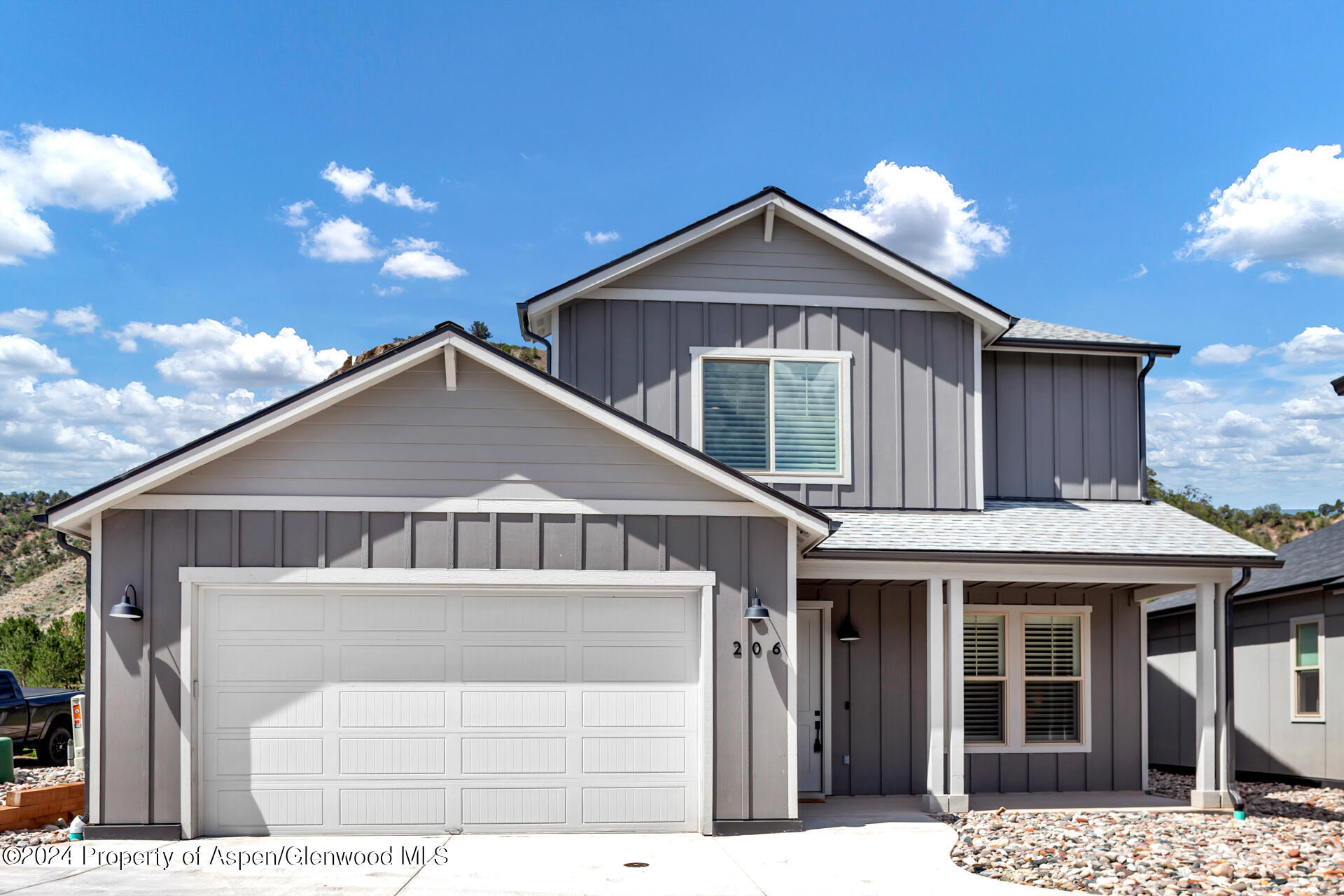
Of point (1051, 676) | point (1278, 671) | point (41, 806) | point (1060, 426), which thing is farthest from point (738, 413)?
point (1278, 671)

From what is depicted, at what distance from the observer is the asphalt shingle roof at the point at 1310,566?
43.6 feet

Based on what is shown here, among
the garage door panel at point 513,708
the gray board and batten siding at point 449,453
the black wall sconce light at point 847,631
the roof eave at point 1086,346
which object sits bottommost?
the garage door panel at point 513,708

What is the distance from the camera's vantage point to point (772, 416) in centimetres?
1172

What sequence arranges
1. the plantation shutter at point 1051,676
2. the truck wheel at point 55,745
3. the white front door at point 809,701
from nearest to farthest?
the white front door at point 809,701 → the plantation shutter at point 1051,676 → the truck wheel at point 55,745

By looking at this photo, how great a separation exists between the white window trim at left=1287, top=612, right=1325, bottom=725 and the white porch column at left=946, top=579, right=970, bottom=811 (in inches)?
239

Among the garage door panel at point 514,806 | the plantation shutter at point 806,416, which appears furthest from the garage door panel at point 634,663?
the plantation shutter at point 806,416

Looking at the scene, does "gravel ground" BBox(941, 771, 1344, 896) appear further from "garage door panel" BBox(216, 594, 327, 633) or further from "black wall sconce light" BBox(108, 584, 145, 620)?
"black wall sconce light" BBox(108, 584, 145, 620)

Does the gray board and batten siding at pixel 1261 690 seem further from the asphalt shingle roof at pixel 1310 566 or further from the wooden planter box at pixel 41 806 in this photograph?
the wooden planter box at pixel 41 806

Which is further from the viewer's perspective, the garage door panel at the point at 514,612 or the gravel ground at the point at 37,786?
the garage door panel at the point at 514,612

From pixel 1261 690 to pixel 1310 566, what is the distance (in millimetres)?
1853

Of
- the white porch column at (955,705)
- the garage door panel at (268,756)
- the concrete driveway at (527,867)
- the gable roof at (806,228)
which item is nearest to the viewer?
the concrete driveway at (527,867)

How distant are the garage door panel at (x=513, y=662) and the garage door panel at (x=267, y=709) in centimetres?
130

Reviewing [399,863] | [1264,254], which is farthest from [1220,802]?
[1264,254]

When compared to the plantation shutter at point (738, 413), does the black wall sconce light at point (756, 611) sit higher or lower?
lower
